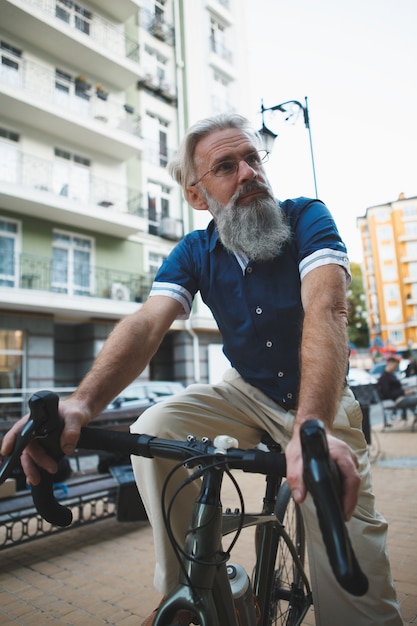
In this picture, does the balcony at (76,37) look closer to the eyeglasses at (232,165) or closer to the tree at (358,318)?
the eyeglasses at (232,165)

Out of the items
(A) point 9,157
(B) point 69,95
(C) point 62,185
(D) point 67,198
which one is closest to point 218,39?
(B) point 69,95

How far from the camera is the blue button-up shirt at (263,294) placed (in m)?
1.81

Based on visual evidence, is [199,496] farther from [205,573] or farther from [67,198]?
[67,198]

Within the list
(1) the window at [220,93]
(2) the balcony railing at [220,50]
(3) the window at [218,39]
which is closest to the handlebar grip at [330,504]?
(1) the window at [220,93]

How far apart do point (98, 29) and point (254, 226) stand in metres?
18.8

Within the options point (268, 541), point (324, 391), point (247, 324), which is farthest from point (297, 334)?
point (268, 541)

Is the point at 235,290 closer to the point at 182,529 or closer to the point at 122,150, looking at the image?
the point at 182,529

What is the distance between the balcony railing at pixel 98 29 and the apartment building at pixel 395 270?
48.8 meters

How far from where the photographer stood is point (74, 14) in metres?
16.3

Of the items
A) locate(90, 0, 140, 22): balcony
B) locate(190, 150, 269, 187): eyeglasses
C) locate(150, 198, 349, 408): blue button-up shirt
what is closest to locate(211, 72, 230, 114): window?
locate(90, 0, 140, 22): balcony

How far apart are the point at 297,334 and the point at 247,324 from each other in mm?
208

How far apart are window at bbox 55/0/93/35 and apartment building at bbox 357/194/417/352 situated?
1991 inches

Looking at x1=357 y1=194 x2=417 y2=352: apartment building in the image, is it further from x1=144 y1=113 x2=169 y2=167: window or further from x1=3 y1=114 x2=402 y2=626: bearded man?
x1=3 y1=114 x2=402 y2=626: bearded man

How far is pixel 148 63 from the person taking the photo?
64.2 feet
